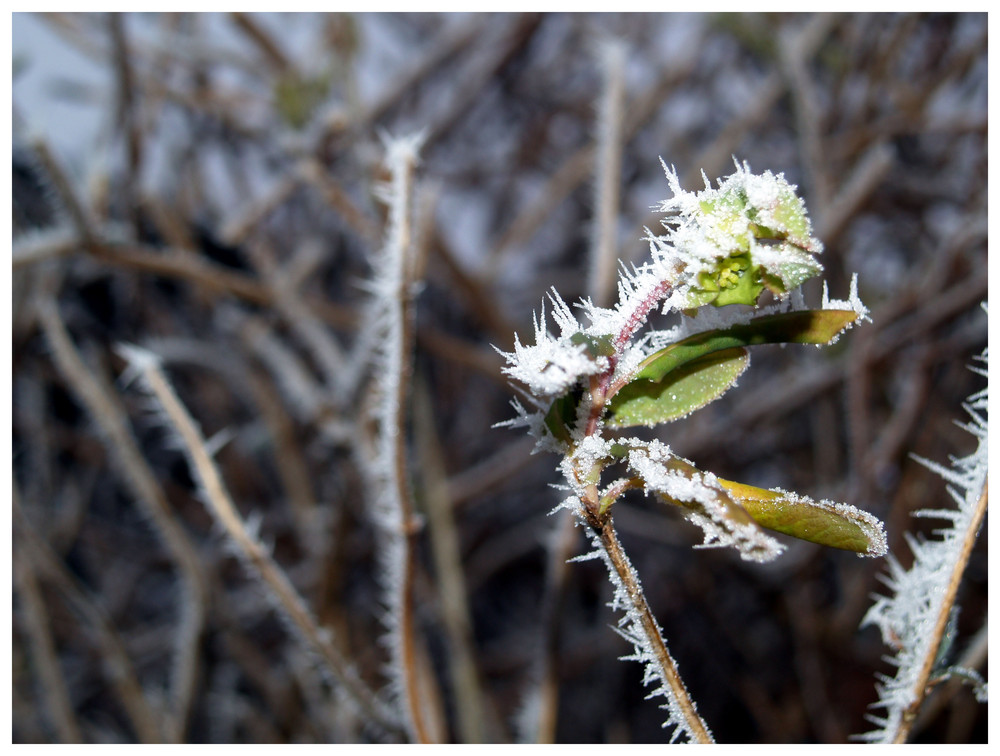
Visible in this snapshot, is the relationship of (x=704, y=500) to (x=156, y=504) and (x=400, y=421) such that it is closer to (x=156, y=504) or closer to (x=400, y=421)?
(x=400, y=421)

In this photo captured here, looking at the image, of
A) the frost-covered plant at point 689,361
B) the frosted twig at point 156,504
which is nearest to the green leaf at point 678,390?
the frost-covered plant at point 689,361

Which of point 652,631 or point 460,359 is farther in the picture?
point 460,359

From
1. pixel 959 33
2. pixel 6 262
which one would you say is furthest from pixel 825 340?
pixel 959 33

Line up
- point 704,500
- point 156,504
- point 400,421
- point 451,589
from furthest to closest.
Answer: point 451,589
point 156,504
point 400,421
point 704,500

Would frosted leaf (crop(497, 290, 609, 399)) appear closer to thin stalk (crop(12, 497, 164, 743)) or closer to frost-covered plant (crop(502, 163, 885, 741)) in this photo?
frost-covered plant (crop(502, 163, 885, 741))

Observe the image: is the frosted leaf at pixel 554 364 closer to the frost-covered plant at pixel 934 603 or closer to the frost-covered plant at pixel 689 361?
the frost-covered plant at pixel 689 361

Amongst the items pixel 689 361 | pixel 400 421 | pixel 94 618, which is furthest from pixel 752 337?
pixel 94 618
